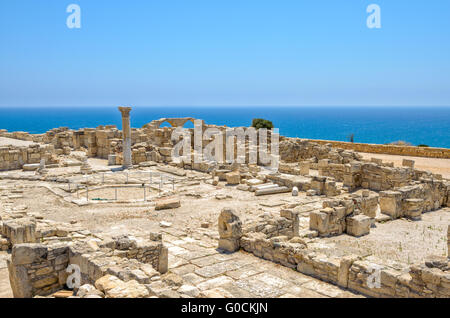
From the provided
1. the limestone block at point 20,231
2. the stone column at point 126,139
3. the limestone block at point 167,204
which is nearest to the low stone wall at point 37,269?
the limestone block at point 20,231

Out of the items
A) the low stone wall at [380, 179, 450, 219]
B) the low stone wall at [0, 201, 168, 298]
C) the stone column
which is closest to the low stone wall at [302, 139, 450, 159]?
the low stone wall at [380, 179, 450, 219]

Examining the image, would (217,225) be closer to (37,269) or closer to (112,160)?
(37,269)

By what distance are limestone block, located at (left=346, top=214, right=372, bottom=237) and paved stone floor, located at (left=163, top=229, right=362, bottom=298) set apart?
3705 millimetres

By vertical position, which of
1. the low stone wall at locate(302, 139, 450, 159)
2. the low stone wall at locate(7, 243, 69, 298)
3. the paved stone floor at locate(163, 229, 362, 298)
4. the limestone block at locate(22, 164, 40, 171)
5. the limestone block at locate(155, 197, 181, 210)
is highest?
the low stone wall at locate(302, 139, 450, 159)

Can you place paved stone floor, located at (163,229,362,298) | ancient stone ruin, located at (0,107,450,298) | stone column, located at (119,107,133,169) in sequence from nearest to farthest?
ancient stone ruin, located at (0,107,450,298)
paved stone floor, located at (163,229,362,298)
stone column, located at (119,107,133,169)

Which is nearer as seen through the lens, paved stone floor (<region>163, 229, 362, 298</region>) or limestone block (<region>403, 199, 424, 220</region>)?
paved stone floor (<region>163, 229, 362, 298</region>)

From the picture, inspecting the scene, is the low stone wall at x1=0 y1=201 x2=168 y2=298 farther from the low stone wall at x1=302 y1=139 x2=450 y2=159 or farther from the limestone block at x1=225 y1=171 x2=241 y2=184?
the low stone wall at x1=302 y1=139 x2=450 y2=159

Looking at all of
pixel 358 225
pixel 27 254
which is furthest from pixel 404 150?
pixel 27 254

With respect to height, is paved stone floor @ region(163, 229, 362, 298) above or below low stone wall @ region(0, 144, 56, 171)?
below

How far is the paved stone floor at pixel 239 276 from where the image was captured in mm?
7051

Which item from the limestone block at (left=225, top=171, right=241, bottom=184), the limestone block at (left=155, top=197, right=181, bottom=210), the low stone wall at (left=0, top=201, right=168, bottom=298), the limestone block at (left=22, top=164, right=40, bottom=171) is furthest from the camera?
the limestone block at (left=22, top=164, right=40, bottom=171)

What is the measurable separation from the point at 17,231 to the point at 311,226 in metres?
7.60

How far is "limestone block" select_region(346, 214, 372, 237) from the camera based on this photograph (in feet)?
36.4
